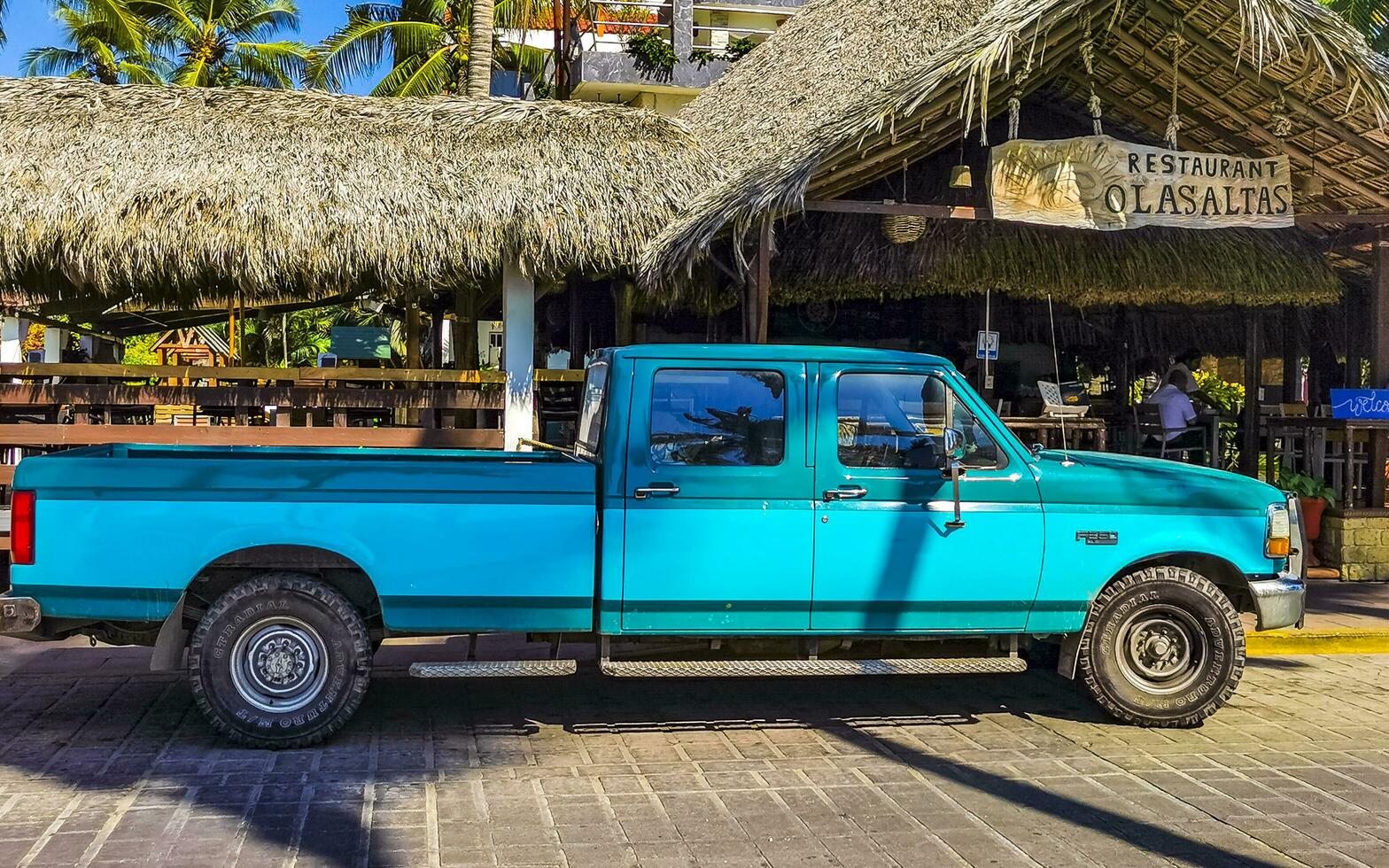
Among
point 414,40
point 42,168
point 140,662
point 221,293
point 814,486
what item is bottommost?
point 140,662

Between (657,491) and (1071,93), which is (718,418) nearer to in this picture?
(657,491)

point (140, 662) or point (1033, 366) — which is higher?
point (1033, 366)

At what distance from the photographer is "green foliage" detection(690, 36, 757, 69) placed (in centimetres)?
3080

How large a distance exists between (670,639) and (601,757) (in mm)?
701

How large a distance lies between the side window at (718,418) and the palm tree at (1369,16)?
718 inches

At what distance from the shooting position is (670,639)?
20.5ft

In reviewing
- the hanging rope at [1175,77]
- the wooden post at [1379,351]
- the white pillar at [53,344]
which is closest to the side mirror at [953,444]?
the hanging rope at [1175,77]

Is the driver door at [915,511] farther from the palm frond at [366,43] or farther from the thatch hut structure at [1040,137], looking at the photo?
the palm frond at [366,43]

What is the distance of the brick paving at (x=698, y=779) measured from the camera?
459cm

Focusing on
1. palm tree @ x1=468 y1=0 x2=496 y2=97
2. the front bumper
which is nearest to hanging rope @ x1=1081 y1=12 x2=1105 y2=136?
the front bumper

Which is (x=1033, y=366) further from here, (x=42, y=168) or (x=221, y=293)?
(x=42, y=168)

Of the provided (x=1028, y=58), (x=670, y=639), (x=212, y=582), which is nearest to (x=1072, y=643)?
(x=670, y=639)

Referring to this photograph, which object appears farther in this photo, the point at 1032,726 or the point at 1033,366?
the point at 1033,366

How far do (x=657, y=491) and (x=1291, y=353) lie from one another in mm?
13109
